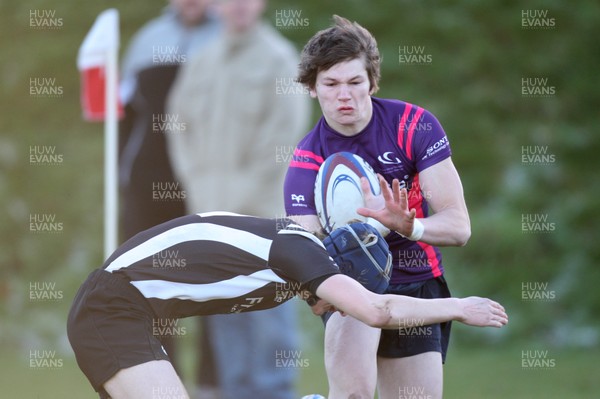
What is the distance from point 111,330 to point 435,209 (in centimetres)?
145

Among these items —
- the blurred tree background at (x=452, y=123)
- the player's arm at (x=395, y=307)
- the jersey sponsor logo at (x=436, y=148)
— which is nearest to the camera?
the player's arm at (x=395, y=307)

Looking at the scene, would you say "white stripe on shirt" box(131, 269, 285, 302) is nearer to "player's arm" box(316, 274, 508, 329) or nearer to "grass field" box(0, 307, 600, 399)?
"player's arm" box(316, 274, 508, 329)

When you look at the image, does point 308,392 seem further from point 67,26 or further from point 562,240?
point 67,26

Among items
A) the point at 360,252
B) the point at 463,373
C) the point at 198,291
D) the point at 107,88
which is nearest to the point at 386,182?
the point at 360,252

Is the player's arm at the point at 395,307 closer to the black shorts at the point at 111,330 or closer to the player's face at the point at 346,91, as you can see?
the black shorts at the point at 111,330

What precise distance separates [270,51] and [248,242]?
4.04 metres

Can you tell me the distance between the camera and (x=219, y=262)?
12.9 ft

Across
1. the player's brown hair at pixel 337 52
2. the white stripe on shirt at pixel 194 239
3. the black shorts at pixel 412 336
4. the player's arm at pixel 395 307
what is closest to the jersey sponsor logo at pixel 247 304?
the white stripe on shirt at pixel 194 239

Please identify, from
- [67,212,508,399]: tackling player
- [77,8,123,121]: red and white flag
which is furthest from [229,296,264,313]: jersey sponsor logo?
[77,8,123,121]: red and white flag

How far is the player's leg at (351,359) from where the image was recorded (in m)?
4.28

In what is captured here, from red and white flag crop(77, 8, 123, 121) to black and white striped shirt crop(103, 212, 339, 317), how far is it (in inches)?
156

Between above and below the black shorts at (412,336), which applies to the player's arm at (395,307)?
above

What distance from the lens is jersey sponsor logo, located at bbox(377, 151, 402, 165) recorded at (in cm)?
442

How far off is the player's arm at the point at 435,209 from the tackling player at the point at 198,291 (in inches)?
5.8
